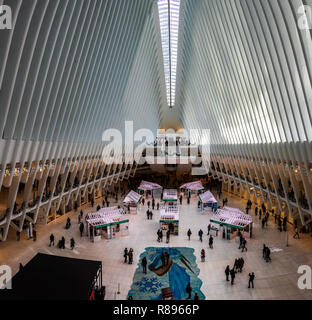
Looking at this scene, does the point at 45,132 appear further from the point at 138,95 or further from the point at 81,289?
the point at 138,95

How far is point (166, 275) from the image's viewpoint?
12273 mm

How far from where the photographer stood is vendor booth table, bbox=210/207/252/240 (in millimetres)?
16234

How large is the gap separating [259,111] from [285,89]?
4.03m

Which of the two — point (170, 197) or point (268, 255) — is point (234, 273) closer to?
point (268, 255)

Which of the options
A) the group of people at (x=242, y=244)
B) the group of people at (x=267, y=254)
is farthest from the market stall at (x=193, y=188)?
the group of people at (x=267, y=254)

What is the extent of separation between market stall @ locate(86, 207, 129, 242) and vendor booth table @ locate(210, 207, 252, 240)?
22.1 ft

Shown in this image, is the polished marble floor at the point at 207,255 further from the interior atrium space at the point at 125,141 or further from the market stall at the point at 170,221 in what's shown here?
the market stall at the point at 170,221

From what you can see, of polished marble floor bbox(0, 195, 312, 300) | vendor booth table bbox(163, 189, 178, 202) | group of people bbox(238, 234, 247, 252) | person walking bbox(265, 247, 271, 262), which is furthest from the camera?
vendor booth table bbox(163, 189, 178, 202)

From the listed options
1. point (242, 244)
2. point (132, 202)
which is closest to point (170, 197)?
point (132, 202)

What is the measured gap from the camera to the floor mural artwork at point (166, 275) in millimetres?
10711

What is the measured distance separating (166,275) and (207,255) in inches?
126

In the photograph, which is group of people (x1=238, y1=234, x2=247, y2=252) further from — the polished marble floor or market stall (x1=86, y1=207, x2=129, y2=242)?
market stall (x1=86, y1=207, x2=129, y2=242)

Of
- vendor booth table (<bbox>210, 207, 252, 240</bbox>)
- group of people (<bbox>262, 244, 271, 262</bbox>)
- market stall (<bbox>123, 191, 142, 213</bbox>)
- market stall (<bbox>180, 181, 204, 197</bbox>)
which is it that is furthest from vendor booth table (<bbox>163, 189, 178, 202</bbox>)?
group of people (<bbox>262, 244, 271, 262</bbox>)

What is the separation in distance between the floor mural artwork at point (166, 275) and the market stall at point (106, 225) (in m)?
3.09
